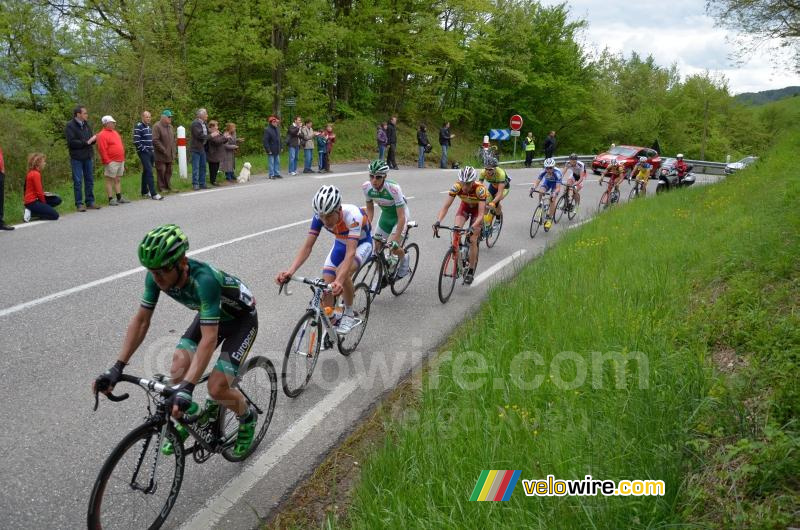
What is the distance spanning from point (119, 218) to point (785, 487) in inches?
446

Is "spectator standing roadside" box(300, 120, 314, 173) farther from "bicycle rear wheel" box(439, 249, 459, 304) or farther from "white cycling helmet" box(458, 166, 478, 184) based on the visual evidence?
"bicycle rear wheel" box(439, 249, 459, 304)

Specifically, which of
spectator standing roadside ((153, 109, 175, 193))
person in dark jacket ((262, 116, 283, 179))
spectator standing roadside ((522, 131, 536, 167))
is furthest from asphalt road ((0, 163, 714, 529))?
spectator standing roadside ((522, 131, 536, 167))

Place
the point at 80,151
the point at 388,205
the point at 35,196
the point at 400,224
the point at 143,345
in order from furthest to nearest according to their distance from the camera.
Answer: the point at 80,151 < the point at 35,196 < the point at 388,205 < the point at 400,224 < the point at 143,345

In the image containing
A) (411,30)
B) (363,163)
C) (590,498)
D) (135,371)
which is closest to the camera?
(590,498)

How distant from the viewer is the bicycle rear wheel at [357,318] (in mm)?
5856

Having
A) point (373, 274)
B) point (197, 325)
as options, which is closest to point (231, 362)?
point (197, 325)

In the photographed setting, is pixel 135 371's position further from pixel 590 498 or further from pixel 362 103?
pixel 362 103

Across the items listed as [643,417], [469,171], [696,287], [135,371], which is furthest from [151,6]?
[643,417]

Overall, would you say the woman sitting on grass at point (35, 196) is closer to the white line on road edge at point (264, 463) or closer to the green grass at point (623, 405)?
the white line on road edge at point (264, 463)

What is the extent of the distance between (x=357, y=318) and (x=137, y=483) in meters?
2.94

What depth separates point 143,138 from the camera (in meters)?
12.9

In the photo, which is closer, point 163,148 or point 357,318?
point 357,318

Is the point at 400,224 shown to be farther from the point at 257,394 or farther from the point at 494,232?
the point at 494,232

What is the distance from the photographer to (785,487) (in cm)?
271
